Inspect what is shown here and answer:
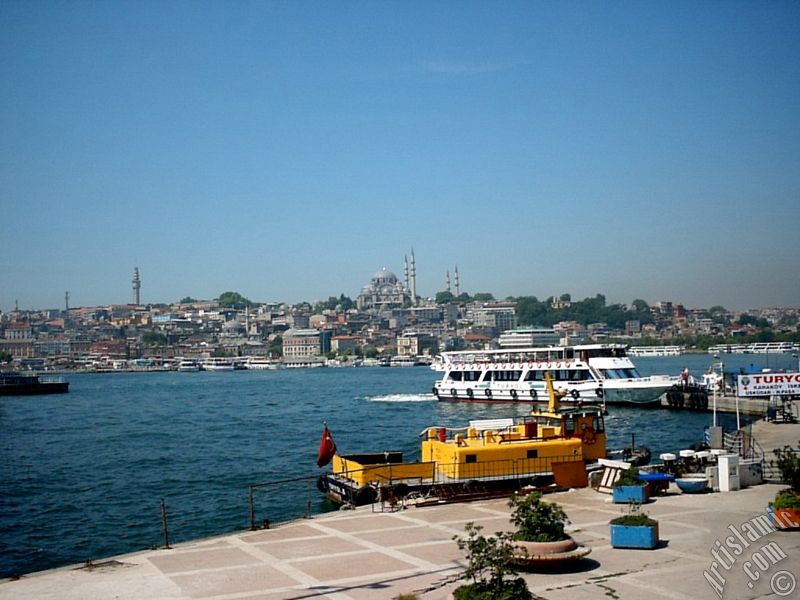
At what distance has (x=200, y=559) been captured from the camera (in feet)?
45.1

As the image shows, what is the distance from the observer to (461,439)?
826 inches

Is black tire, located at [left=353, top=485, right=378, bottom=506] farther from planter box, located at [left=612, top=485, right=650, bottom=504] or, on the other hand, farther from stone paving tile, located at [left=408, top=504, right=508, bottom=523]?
planter box, located at [left=612, top=485, right=650, bottom=504]

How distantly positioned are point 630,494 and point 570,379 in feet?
140

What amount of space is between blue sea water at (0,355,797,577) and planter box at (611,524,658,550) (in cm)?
774

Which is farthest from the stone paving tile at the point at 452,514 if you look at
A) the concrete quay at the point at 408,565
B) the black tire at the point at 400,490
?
the black tire at the point at 400,490

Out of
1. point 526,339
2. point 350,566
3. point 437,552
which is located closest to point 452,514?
point 437,552

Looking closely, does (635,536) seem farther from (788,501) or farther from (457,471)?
(457,471)

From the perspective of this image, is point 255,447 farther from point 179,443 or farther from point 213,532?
point 213,532

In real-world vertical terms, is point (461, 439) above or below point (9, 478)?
above

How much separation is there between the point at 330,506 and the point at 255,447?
2018 cm

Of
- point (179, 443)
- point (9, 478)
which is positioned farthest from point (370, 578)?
point (179, 443)

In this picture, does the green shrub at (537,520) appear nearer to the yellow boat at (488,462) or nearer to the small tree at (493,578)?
the small tree at (493,578)

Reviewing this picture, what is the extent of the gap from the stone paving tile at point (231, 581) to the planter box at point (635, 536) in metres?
5.13

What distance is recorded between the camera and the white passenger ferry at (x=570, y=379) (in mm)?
58219
